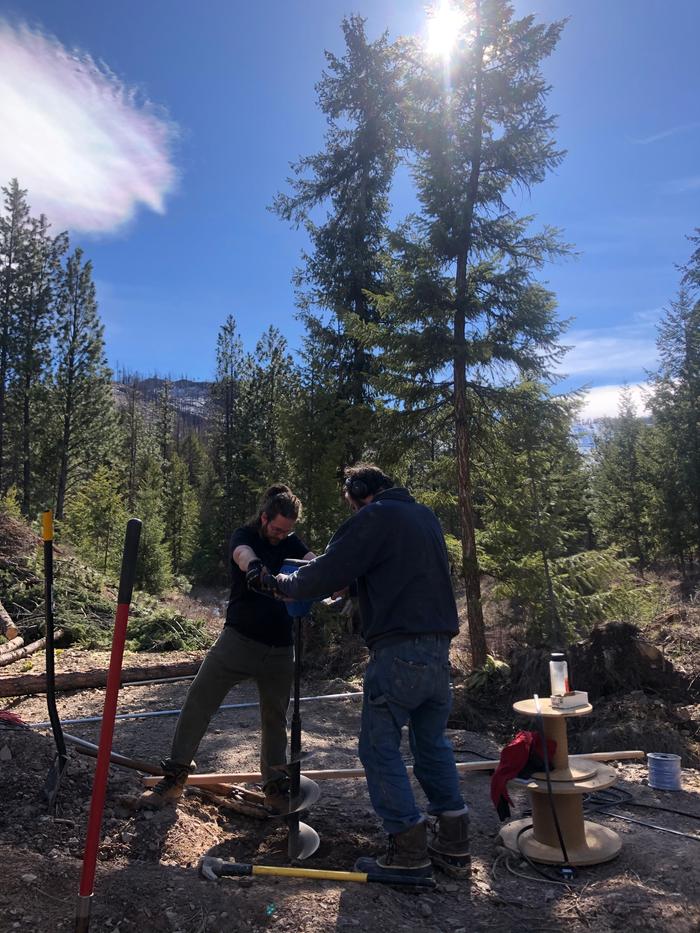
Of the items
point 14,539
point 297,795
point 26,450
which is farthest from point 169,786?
point 26,450

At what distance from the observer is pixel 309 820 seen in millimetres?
4297

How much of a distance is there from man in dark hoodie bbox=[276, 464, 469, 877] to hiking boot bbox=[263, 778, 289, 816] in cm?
92

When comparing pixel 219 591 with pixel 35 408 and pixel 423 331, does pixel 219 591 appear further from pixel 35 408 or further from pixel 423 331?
pixel 423 331

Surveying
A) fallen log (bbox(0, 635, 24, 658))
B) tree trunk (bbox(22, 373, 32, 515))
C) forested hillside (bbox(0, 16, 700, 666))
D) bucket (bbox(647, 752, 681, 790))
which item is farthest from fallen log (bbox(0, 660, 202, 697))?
tree trunk (bbox(22, 373, 32, 515))

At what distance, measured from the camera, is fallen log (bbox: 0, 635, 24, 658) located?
32.6 feet

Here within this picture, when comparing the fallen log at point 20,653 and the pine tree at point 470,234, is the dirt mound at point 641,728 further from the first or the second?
the fallen log at point 20,653

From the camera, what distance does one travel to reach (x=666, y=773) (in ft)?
17.6

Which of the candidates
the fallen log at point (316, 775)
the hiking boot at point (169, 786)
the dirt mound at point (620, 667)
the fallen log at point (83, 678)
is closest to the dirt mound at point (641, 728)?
the dirt mound at point (620, 667)

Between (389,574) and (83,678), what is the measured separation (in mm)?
6803

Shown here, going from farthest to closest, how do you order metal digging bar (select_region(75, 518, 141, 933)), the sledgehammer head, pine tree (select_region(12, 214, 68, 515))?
pine tree (select_region(12, 214, 68, 515)) → the sledgehammer head → metal digging bar (select_region(75, 518, 141, 933))

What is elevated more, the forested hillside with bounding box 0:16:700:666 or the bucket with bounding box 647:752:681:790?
the forested hillside with bounding box 0:16:700:666

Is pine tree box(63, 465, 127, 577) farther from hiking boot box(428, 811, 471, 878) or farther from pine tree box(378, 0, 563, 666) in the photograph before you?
hiking boot box(428, 811, 471, 878)

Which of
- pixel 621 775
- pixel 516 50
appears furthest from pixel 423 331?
pixel 621 775

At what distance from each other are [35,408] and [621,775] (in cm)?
2935
